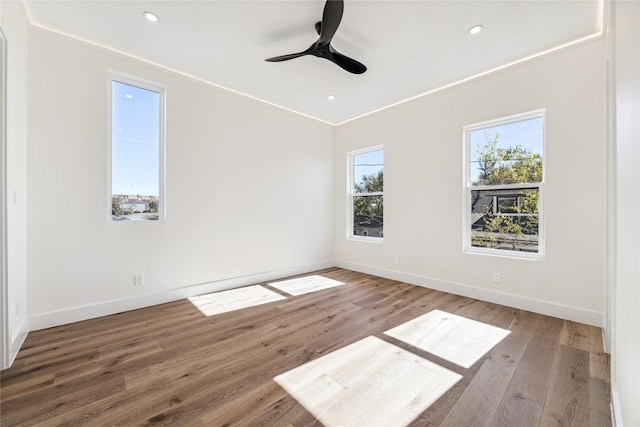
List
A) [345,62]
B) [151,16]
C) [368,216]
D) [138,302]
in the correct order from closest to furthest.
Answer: [151,16] < [345,62] < [138,302] < [368,216]

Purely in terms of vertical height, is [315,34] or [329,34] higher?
[315,34]

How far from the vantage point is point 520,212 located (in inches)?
123

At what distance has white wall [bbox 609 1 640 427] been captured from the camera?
93 cm

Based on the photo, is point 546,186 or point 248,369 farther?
point 546,186

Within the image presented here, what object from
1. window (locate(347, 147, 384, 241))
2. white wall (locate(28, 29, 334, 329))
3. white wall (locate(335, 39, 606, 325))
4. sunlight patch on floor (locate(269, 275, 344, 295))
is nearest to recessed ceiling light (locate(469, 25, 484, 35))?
white wall (locate(335, 39, 606, 325))

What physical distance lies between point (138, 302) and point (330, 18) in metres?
3.52

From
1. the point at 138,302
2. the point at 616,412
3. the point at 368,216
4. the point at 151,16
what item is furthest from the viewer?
the point at 368,216

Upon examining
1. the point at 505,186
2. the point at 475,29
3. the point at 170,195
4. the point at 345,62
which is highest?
the point at 475,29

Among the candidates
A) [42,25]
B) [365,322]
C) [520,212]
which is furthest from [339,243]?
[42,25]

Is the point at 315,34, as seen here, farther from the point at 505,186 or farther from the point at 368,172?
the point at 505,186

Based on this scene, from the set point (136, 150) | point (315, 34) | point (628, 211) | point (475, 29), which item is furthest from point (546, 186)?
point (136, 150)

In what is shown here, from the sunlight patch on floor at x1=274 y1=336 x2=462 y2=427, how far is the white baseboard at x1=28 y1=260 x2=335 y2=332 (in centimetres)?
214

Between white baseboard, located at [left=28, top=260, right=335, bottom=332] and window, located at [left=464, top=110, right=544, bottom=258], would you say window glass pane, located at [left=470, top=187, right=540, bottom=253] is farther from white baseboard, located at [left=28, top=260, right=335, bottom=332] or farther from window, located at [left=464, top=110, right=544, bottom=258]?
white baseboard, located at [left=28, top=260, right=335, bottom=332]

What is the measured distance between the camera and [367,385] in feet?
5.69
